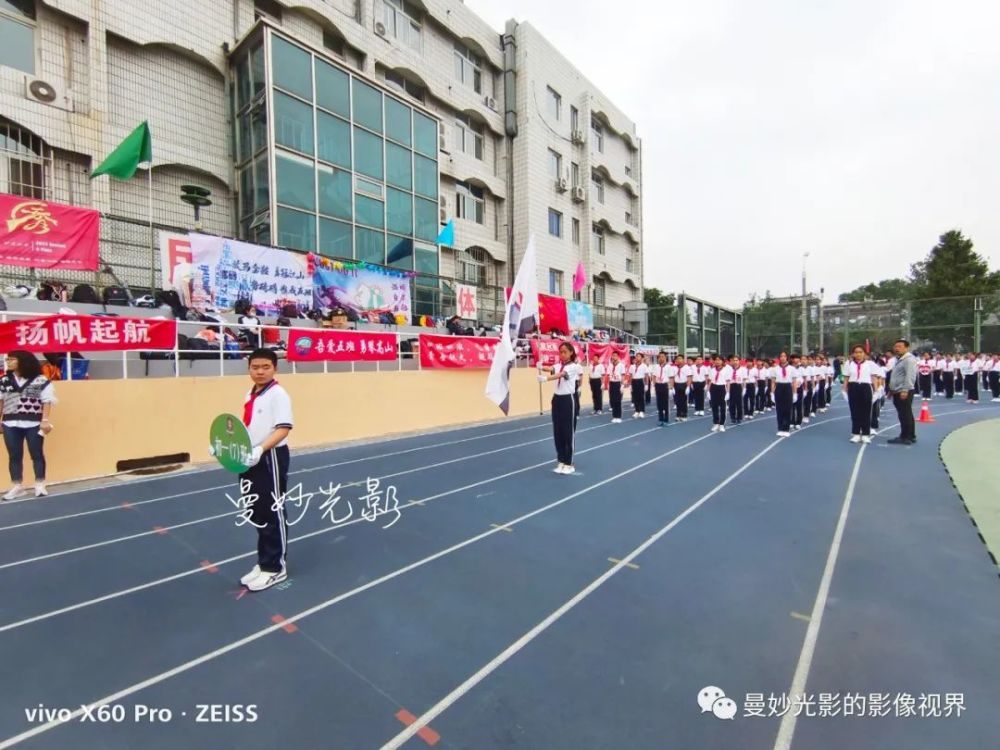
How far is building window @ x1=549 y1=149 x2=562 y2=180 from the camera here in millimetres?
24156

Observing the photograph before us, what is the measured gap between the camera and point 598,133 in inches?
1109

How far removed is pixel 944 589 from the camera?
3164mm

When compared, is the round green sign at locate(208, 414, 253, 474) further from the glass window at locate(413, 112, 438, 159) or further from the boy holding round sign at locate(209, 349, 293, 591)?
the glass window at locate(413, 112, 438, 159)

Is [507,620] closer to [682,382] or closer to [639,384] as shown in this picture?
[682,382]

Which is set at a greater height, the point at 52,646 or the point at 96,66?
the point at 96,66

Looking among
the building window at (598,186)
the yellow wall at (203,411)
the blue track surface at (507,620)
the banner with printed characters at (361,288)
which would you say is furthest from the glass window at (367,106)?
the building window at (598,186)

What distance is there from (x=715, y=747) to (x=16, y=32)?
1702 cm

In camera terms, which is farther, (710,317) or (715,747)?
(710,317)

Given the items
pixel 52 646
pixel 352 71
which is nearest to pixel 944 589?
pixel 52 646

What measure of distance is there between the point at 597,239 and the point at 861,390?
838 inches

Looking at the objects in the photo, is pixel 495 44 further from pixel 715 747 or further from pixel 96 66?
pixel 715 747

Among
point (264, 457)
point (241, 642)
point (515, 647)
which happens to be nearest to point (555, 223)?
point (264, 457)

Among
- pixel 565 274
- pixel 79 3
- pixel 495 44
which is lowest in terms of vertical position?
pixel 565 274

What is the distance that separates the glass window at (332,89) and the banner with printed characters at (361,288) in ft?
17.2
